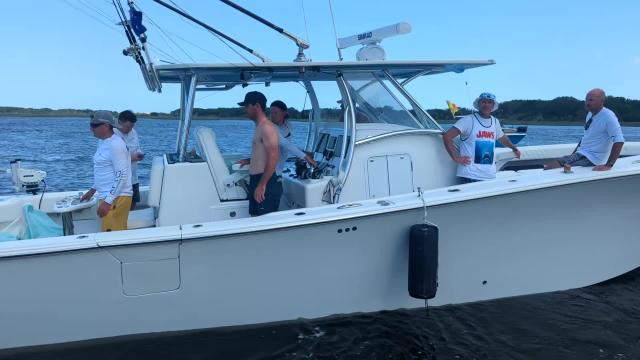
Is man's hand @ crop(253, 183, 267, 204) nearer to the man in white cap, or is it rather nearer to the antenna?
the antenna

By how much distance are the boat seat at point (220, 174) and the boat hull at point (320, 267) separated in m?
0.75

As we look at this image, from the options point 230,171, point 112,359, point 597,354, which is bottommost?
point 597,354

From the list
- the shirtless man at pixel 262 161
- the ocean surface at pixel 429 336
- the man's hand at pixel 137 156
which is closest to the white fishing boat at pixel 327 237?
the ocean surface at pixel 429 336

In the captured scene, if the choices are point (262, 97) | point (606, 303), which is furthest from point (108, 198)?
point (606, 303)

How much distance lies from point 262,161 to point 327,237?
0.91m

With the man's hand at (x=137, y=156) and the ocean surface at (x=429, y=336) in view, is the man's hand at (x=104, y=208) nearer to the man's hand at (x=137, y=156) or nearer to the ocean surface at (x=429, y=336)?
the ocean surface at (x=429, y=336)

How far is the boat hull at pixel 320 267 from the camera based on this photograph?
4246mm

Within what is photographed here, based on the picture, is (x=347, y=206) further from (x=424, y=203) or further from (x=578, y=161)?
(x=578, y=161)

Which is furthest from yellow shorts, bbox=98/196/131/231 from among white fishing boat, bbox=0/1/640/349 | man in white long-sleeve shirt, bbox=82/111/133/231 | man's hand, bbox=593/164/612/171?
man's hand, bbox=593/164/612/171

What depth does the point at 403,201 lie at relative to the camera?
15.3 feet

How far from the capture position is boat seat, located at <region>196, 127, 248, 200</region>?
5062 mm

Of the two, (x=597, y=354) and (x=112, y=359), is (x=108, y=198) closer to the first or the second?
(x=112, y=359)

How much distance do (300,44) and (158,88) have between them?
58.0 inches

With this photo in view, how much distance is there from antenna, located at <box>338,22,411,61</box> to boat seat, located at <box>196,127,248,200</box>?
1.71 meters
